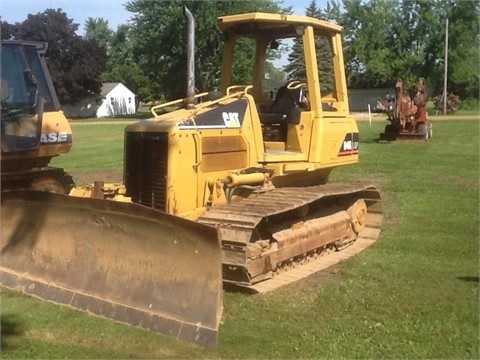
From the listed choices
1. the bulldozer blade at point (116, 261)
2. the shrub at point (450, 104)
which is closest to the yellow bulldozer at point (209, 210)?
the bulldozer blade at point (116, 261)

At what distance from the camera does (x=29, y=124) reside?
9672 millimetres

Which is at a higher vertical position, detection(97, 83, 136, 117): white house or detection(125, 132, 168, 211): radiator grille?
detection(97, 83, 136, 117): white house

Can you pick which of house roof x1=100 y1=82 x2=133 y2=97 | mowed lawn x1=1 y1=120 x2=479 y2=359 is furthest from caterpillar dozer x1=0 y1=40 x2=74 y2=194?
house roof x1=100 y1=82 x2=133 y2=97

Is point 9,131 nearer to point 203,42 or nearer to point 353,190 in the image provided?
point 353,190

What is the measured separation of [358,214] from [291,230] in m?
1.75

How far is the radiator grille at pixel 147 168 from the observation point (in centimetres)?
721

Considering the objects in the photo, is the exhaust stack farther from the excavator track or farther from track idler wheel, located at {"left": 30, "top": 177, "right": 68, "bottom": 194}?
track idler wheel, located at {"left": 30, "top": 177, "right": 68, "bottom": 194}

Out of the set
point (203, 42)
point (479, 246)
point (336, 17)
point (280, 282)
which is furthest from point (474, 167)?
point (336, 17)

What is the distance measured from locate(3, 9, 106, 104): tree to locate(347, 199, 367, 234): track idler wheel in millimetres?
55126

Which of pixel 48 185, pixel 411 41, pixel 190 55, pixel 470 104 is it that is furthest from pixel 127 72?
pixel 190 55

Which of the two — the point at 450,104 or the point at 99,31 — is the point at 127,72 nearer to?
the point at 99,31

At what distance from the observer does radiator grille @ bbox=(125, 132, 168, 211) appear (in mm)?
7207

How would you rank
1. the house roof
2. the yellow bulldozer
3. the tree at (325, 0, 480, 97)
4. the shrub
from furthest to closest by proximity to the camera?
the house roof, the tree at (325, 0, 480, 97), the shrub, the yellow bulldozer

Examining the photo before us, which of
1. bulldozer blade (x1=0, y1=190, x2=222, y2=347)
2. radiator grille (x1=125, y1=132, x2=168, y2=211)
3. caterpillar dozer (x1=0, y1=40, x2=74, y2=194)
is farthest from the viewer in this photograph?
caterpillar dozer (x1=0, y1=40, x2=74, y2=194)
